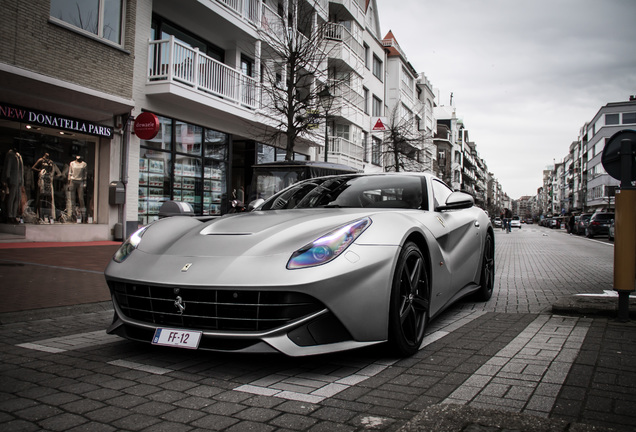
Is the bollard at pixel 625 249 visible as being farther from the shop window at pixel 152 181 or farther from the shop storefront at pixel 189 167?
the shop window at pixel 152 181

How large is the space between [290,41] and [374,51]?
21.6 meters

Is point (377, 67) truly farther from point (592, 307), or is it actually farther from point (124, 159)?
point (592, 307)

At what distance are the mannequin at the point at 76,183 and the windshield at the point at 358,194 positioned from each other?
954 centimetres

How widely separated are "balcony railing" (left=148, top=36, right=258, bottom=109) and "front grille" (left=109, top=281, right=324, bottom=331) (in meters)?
11.8

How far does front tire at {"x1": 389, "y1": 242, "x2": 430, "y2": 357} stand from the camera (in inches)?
122

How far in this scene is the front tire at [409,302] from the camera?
3092 millimetres

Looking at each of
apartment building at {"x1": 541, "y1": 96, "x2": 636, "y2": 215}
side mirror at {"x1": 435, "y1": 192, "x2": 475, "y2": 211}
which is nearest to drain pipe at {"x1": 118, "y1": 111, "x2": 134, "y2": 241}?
side mirror at {"x1": 435, "y1": 192, "x2": 475, "y2": 211}

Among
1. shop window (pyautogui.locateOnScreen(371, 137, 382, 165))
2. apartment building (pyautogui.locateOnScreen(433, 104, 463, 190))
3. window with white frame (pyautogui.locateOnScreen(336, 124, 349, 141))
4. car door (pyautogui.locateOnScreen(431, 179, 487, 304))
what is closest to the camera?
car door (pyautogui.locateOnScreen(431, 179, 487, 304))

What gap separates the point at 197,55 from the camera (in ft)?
47.6

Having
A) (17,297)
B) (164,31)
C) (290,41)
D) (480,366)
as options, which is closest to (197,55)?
(164,31)

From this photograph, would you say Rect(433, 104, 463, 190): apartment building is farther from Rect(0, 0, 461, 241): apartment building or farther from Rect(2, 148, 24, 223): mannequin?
Rect(2, 148, 24, 223): mannequin

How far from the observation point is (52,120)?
11414 mm

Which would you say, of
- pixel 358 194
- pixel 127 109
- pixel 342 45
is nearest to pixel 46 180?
pixel 127 109

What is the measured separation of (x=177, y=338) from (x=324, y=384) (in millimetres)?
889
